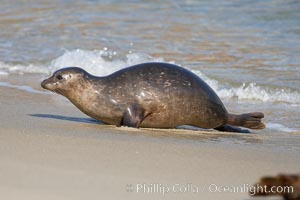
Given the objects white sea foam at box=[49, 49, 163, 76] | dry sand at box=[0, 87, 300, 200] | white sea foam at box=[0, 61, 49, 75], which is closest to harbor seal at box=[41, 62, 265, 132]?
dry sand at box=[0, 87, 300, 200]

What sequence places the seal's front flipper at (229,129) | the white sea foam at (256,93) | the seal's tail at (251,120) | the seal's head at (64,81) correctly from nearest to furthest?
the seal's head at (64,81)
the seal's tail at (251,120)
the seal's front flipper at (229,129)
the white sea foam at (256,93)

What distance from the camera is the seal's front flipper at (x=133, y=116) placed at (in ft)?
21.6

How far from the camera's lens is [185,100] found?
6777mm

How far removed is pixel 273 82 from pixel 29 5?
7833 mm

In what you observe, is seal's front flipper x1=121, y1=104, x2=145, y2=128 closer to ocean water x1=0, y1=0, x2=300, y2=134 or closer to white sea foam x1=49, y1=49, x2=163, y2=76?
ocean water x1=0, y1=0, x2=300, y2=134

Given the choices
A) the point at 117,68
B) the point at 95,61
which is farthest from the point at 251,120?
the point at 95,61

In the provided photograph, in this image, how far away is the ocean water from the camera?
9.09 m

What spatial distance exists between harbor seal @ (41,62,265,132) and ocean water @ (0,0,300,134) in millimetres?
624

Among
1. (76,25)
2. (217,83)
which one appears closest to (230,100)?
(217,83)

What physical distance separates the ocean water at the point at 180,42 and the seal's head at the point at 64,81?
1589 millimetres

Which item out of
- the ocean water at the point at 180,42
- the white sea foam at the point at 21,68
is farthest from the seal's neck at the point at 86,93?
the white sea foam at the point at 21,68

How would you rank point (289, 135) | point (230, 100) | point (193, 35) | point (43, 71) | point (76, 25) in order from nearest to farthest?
point (289, 135) → point (230, 100) → point (43, 71) → point (193, 35) → point (76, 25)

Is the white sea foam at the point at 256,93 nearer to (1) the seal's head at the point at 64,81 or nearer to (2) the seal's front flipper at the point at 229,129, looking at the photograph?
(2) the seal's front flipper at the point at 229,129

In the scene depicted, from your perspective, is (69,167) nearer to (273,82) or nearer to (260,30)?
(273,82)
